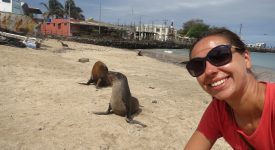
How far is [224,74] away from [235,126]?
0.36 m

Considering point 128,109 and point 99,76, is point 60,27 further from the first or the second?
point 128,109

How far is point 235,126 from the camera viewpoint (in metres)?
2.19

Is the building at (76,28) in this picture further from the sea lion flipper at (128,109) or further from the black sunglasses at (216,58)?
the black sunglasses at (216,58)

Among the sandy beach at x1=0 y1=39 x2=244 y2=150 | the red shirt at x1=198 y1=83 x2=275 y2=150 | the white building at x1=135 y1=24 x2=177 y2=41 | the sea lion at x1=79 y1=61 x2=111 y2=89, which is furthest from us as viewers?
the white building at x1=135 y1=24 x2=177 y2=41

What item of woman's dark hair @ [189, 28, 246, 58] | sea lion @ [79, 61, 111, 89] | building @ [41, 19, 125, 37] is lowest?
sea lion @ [79, 61, 111, 89]

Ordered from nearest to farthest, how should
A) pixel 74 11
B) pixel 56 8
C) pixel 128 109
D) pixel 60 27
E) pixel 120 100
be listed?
pixel 128 109 → pixel 120 100 → pixel 60 27 → pixel 56 8 → pixel 74 11

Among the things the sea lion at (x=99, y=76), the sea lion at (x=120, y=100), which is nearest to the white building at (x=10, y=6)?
the sea lion at (x=99, y=76)

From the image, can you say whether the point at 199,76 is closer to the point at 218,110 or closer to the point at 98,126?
the point at 218,110

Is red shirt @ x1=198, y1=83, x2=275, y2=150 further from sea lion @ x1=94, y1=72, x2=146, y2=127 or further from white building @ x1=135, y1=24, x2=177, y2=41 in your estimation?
white building @ x1=135, y1=24, x2=177, y2=41

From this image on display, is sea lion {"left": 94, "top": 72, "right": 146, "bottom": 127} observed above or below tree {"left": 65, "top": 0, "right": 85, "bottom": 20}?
below

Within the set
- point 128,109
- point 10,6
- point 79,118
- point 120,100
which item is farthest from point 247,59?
point 10,6

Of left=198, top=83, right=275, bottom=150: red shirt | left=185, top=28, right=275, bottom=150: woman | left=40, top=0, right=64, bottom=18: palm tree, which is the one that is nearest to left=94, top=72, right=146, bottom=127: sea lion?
left=198, top=83, right=275, bottom=150: red shirt

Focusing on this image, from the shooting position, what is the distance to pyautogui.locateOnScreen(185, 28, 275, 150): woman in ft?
6.55

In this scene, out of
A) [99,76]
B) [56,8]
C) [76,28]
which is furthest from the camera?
[56,8]
